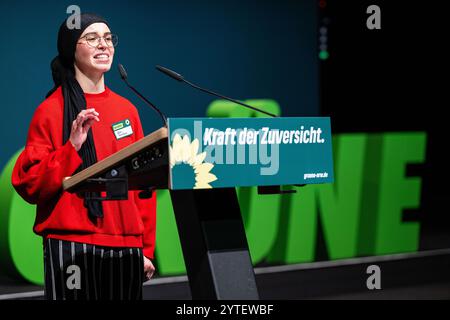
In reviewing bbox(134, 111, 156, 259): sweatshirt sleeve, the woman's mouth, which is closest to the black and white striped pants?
bbox(134, 111, 156, 259): sweatshirt sleeve

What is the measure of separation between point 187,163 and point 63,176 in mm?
577

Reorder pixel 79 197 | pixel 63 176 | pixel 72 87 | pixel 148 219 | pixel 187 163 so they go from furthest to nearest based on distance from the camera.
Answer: pixel 148 219, pixel 72 87, pixel 79 197, pixel 63 176, pixel 187 163

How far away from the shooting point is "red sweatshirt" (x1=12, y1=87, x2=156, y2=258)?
99.0 inches

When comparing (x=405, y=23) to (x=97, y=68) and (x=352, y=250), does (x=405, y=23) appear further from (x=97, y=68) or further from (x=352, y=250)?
(x=97, y=68)

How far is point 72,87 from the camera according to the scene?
2.72m

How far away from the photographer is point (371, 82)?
9.53 meters

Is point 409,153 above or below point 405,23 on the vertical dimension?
below

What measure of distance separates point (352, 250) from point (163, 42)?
84.1 inches

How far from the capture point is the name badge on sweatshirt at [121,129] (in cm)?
273

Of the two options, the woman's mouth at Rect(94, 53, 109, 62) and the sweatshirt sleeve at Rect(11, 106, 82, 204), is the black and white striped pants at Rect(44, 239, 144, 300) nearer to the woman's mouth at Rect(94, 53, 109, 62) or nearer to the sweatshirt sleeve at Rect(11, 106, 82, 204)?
the sweatshirt sleeve at Rect(11, 106, 82, 204)

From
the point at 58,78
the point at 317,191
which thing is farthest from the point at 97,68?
the point at 317,191

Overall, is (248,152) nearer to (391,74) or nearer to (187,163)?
(187,163)

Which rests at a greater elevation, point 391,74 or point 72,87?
point 391,74

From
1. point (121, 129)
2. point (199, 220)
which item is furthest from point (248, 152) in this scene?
point (121, 129)
